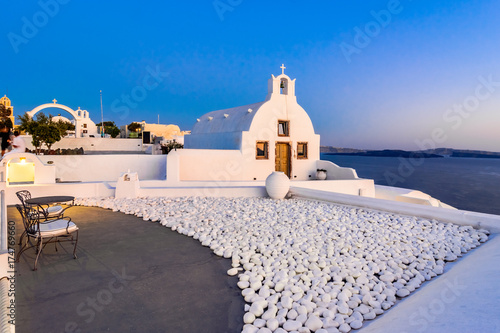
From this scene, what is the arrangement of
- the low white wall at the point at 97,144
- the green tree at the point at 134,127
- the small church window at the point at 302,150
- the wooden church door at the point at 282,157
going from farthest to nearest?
the green tree at the point at 134,127 → the low white wall at the point at 97,144 → the small church window at the point at 302,150 → the wooden church door at the point at 282,157

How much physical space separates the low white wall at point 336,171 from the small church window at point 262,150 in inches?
138

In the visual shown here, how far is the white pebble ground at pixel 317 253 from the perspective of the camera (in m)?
3.40

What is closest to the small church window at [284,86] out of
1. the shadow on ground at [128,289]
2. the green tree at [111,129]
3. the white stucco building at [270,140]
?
the white stucco building at [270,140]

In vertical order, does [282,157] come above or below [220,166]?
above

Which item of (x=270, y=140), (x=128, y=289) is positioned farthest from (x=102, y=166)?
(x=128, y=289)

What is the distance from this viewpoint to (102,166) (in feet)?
44.9

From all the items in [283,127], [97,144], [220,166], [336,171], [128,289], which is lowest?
[128,289]

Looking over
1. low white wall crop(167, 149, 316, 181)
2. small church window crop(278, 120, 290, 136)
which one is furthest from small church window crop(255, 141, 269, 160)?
small church window crop(278, 120, 290, 136)

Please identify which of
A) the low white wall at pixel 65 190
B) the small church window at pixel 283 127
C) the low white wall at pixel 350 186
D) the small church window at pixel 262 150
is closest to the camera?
the low white wall at pixel 65 190

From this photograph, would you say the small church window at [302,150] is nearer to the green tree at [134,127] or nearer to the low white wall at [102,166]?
the low white wall at [102,166]

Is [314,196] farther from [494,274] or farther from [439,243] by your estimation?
[494,274]

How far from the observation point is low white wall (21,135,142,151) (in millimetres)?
27984

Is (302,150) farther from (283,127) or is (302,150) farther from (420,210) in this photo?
(420,210)

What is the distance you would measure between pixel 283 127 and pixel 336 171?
3.86 m
